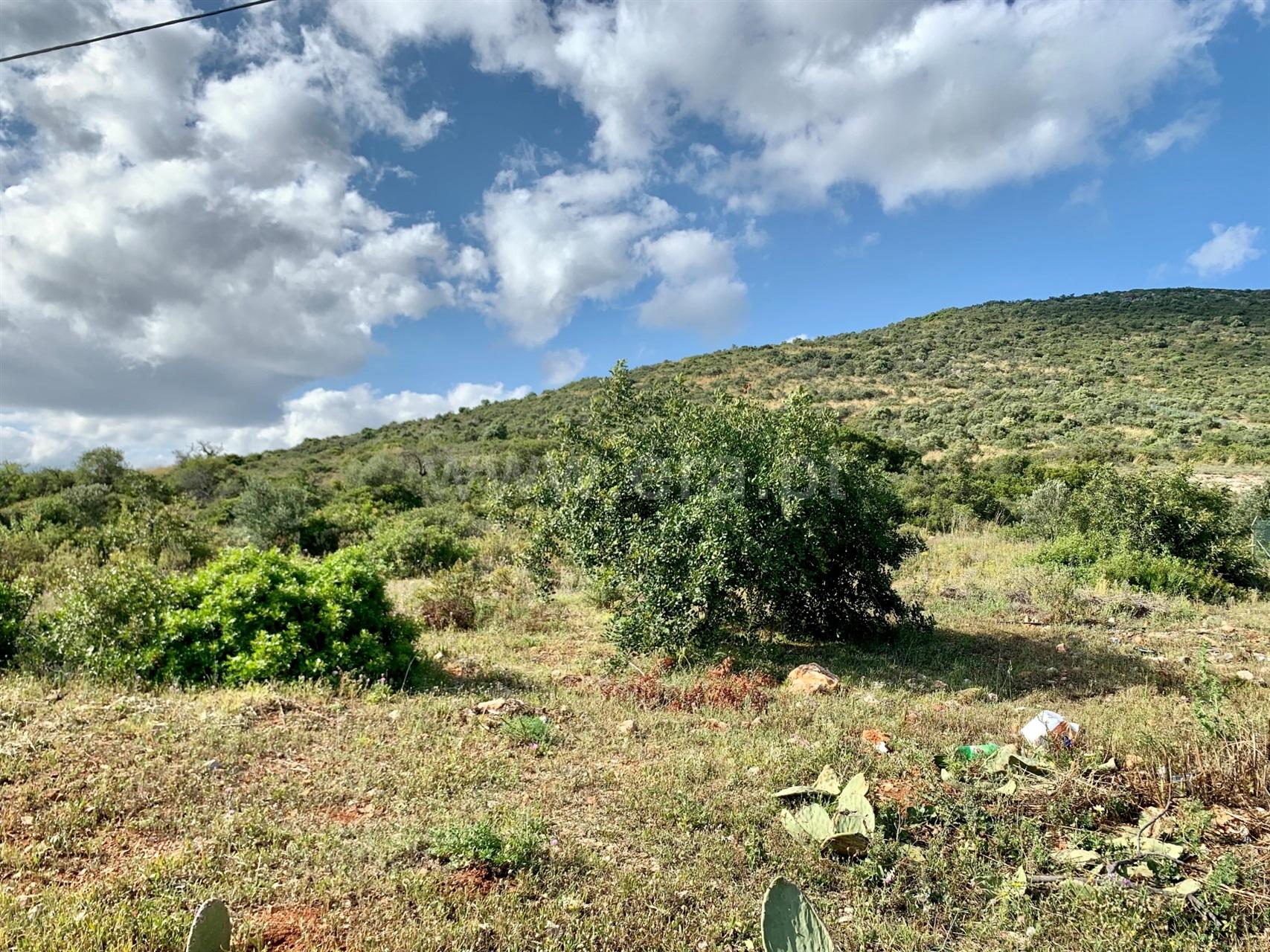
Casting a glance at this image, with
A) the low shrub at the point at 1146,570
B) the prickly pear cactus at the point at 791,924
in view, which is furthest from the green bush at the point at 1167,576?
the prickly pear cactus at the point at 791,924

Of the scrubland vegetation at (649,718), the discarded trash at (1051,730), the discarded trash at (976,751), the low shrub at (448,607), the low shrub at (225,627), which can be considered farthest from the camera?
the low shrub at (448,607)

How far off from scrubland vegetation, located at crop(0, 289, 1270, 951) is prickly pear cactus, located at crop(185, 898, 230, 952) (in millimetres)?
184

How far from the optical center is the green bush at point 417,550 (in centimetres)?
1433

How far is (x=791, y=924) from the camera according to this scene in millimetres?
2943

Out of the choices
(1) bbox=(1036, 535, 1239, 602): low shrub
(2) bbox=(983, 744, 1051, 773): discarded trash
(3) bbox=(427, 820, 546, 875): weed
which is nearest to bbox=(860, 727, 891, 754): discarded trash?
(2) bbox=(983, 744, 1051, 773): discarded trash

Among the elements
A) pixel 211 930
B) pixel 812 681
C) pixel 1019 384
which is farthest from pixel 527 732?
pixel 1019 384

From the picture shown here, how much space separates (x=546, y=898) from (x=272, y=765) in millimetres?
2448

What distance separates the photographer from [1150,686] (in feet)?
22.8

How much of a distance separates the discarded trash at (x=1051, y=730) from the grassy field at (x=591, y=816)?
0.18 m

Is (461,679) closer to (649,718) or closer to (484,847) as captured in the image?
(649,718)

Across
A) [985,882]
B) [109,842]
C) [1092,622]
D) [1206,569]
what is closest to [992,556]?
[1206,569]

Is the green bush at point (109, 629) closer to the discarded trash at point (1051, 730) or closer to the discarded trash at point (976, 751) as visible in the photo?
the discarded trash at point (976, 751)

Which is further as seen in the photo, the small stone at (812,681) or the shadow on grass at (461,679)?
the small stone at (812,681)

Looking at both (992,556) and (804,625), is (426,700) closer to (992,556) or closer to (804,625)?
(804,625)
